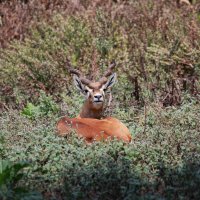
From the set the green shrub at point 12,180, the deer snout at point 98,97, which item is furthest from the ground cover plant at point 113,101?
the deer snout at point 98,97

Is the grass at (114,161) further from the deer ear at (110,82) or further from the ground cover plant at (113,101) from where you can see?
the deer ear at (110,82)

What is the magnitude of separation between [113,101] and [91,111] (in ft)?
3.67

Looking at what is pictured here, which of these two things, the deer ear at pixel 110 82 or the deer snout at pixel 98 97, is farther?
the deer ear at pixel 110 82

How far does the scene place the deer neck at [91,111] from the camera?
31.2 feet

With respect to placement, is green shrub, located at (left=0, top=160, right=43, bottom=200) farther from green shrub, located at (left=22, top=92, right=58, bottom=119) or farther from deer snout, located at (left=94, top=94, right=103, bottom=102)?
green shrub, located at (left=22, top=92, right=58, bottom=119)

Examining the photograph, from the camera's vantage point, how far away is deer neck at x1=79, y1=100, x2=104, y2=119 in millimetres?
9500

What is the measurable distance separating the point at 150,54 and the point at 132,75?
83 centimetres

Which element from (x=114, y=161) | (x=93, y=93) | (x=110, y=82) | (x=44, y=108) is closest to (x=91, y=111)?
(x=93, y=93)

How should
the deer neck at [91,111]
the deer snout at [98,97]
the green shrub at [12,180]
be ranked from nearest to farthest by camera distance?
the green shrub at [12,180], the deer snout at [98,97], the deer neck at [91,111]

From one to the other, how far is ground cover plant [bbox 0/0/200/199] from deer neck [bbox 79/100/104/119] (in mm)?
333

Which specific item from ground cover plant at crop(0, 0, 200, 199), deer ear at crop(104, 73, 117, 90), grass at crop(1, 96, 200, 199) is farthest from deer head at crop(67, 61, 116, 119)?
grass at crop(1, 96, 200, 199)

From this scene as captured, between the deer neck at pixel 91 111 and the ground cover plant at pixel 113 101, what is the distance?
1.09ft

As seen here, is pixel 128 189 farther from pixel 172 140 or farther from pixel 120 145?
pixel 172 140

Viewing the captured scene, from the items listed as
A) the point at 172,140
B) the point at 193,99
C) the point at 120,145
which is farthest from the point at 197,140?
the point at 193,99
